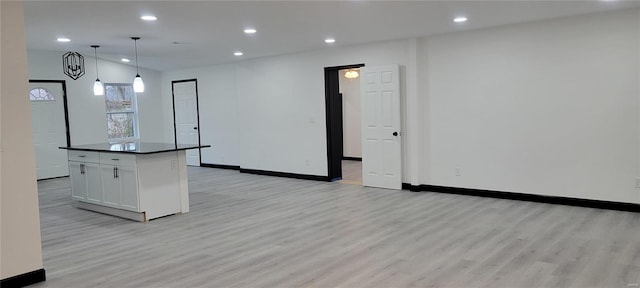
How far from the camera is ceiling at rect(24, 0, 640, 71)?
4.54 meters

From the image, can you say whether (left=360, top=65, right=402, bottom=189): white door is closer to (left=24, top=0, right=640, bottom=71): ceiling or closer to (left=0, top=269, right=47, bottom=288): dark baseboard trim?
(left=24, top=0, right=640, bottom=71): ceiling

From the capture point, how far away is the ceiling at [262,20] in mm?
4535

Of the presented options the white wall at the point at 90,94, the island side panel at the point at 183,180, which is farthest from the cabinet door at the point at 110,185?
the white wall at the point at 90,94

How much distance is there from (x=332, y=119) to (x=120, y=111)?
5148 millimetres

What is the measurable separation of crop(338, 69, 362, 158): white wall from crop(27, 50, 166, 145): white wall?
174 inches

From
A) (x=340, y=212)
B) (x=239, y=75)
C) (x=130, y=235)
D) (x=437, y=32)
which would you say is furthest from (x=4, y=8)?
(x=239, y=75)

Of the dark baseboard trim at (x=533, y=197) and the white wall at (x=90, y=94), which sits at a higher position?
the white wall at (x=90, y=94)

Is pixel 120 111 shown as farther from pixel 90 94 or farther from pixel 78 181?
pixel 78 181

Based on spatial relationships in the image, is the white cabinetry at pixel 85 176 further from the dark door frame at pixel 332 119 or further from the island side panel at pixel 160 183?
the dark door frame at pixel 332 119

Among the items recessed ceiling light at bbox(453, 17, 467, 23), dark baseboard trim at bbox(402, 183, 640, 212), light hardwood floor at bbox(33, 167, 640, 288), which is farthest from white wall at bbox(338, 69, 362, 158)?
recessed ceiling light at bbox(453, 17, 467, 23)

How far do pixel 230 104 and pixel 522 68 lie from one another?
19.3 ft

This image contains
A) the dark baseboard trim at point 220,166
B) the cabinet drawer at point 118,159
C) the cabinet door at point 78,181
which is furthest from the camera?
the dark baseboard trim at point 220,166

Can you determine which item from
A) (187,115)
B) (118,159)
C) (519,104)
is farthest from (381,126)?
(187,115)

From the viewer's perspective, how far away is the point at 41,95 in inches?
348
